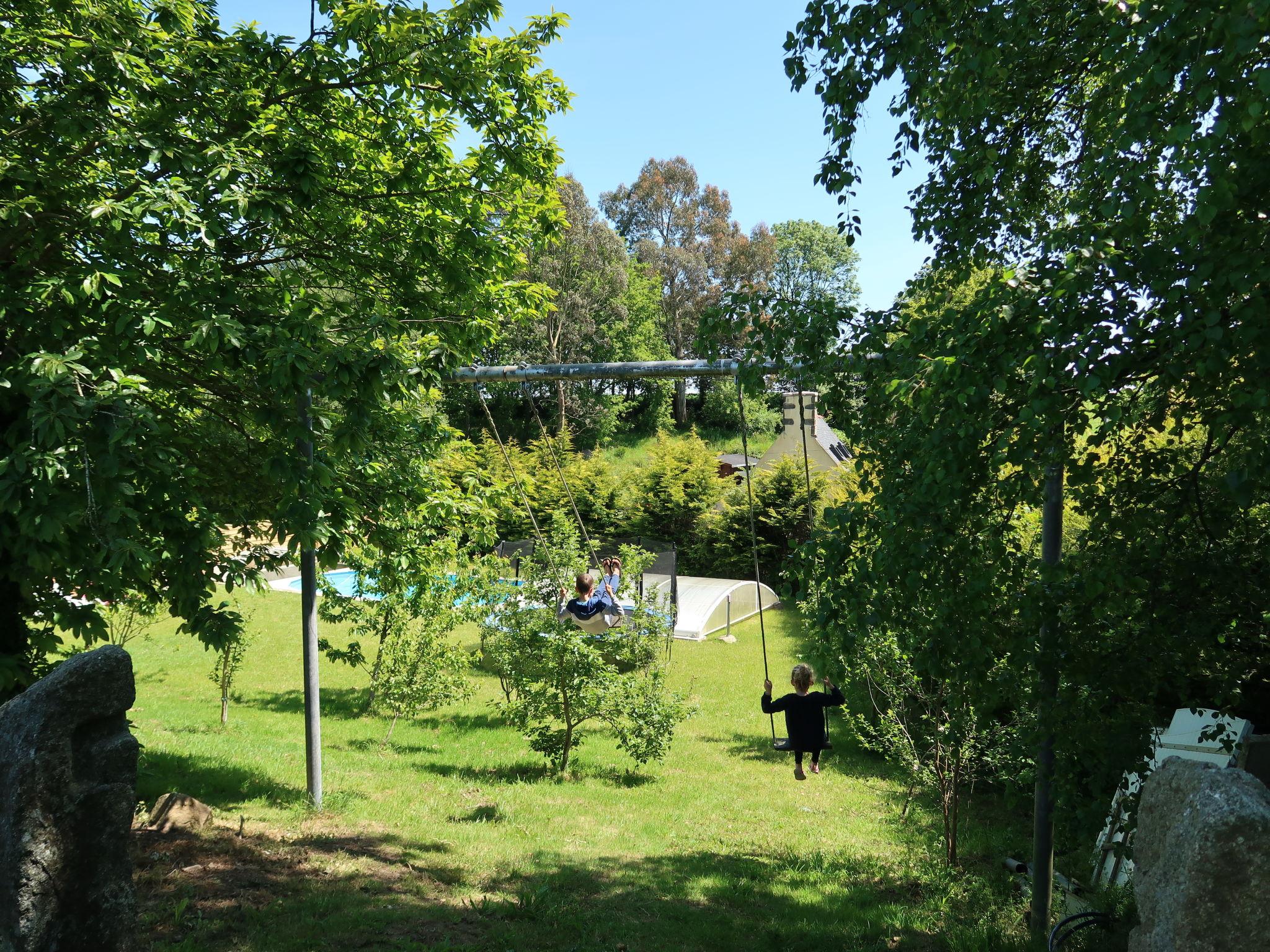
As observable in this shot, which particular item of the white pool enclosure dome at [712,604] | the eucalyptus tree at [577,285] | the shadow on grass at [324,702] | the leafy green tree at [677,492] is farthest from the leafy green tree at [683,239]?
the shadow on grass at [324,702]

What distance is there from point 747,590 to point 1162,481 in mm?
17202

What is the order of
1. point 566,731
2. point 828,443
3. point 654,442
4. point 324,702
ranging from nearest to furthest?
point 566,731 → point 324,702 → point 828,443 → point 654,442

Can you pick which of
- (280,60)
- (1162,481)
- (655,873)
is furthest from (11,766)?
(1162,481)

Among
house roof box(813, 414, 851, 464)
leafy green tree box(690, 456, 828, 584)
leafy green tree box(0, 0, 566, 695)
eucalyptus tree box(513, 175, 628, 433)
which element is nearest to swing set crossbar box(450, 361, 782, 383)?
leafy green tree box(0, 0, 566, 695)

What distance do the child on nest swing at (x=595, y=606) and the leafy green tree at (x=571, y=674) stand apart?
0.78ft

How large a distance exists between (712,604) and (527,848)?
→ 12.9 meters

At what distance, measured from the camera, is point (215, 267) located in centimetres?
512

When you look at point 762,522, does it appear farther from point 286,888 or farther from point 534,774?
point 286,888

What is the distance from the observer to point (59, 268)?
5.34 m

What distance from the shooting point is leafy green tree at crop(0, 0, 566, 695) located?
4379mm

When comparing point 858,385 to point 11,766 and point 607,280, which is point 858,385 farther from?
point 607,280

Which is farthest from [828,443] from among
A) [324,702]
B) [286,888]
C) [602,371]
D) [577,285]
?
[286,888]

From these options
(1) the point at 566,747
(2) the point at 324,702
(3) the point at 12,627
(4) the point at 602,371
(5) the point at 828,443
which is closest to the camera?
(3) the point at 12,627

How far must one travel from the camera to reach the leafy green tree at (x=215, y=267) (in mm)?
4379
